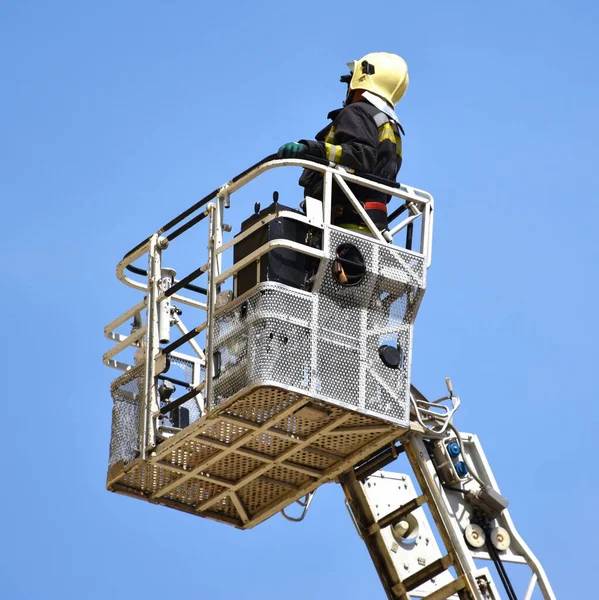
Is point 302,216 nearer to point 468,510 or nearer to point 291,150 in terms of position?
point 291,150

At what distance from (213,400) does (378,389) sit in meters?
1.64

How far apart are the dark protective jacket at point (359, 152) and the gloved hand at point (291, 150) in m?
0.15

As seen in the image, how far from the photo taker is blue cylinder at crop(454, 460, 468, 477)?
2022 cm

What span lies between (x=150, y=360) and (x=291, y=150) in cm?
267

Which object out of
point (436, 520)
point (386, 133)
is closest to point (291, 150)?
point (386, 133)

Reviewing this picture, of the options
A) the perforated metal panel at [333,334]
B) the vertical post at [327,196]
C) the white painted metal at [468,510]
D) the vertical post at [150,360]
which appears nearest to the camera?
the perforated metal panel at [333,334]

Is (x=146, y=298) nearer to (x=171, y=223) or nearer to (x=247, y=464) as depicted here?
(x=171, y=223)

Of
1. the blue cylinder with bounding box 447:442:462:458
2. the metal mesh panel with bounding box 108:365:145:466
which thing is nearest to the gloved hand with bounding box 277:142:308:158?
the metal mesh panel with bounding box 108:365:145:466

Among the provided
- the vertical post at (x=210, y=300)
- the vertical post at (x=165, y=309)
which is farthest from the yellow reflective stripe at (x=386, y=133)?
the vertical post at (x=165, y=309)

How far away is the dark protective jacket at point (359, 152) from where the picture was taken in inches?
781

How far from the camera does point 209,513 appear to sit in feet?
68.4

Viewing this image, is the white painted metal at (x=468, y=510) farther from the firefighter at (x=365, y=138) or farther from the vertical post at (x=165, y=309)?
the vertical post at (x=165, y=309)

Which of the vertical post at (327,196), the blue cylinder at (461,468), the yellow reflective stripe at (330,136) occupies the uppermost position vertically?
the yellow reflective stripe at (330,136)

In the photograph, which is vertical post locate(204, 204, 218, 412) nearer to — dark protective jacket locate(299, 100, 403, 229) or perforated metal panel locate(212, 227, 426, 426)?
perforated metal panel locate(212, 227, 426, 426)
